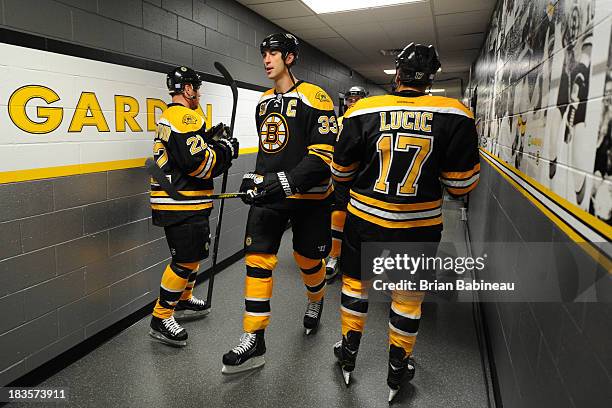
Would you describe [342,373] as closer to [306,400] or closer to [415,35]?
[306,400]

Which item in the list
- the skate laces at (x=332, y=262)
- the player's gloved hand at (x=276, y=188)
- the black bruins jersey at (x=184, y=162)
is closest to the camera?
the player's gloved hand at (x=276, y=188)

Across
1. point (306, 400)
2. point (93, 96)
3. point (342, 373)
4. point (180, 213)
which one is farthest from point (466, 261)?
point (93, 96)

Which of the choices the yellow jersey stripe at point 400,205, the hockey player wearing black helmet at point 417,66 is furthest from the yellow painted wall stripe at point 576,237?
the hockey player wearing black helmet at point 417,66

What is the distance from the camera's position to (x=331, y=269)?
358cm

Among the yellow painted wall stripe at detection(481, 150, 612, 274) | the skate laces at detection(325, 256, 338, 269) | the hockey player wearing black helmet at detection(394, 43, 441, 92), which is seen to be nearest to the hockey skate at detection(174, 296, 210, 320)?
the skate laces at detection(325, 256, 338, 269)

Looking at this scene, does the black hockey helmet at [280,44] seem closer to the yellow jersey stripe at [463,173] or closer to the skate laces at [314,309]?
the yellow jersey stripe at [463,173]

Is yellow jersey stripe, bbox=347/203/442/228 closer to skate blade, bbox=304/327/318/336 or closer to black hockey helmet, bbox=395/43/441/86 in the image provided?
black hockey helmet, bbox=395/43/441/86

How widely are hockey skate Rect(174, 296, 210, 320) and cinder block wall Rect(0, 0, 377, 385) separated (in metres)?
0.27

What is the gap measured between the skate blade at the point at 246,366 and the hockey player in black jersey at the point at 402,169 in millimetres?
583

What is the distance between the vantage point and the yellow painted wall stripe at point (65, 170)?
1.90 metres

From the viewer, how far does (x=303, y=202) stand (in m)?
2.31

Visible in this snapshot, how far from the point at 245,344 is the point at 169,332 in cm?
54

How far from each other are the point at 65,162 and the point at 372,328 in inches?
79.8

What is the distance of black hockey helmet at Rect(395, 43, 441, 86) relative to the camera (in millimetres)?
1749
